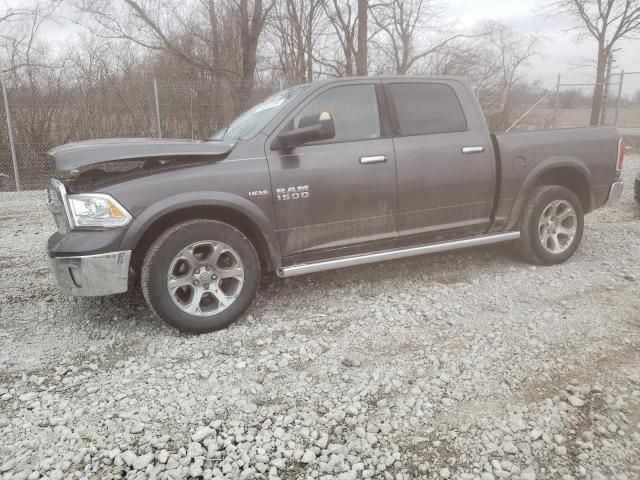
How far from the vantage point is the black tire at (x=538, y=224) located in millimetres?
4617

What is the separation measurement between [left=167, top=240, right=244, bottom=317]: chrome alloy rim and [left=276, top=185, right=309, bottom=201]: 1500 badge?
546 mm

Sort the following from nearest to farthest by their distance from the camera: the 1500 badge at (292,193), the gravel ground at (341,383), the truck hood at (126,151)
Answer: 1. the gravel ground at (341,383)
2. the truck hood at (126,151)
3. the 1500 badge at (292,193)

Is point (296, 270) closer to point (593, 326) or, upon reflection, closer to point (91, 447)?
Answer: point (91, 447)

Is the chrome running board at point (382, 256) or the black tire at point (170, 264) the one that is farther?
the chrome running board at point (382, 256)

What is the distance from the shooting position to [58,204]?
338 cm

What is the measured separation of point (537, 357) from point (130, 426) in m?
2.46

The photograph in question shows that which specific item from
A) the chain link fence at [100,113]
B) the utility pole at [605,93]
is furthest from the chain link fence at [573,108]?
the chain link fence at [100,113]

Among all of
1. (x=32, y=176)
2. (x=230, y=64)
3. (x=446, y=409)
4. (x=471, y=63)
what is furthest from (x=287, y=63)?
(x=446, y=409)

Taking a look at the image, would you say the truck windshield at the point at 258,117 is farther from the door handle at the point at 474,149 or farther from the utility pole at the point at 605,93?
the utility pole at the point at 605,93

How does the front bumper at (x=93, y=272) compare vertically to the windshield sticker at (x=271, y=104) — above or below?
below

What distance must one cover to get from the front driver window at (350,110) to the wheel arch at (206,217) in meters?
A: 0.86

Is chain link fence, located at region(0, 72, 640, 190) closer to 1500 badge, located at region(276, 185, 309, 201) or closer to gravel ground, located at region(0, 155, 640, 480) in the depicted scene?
gravel ground, located at region(0, 155, 640, 480)

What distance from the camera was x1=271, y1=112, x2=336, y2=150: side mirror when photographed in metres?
3.46

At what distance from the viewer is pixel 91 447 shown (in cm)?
229
